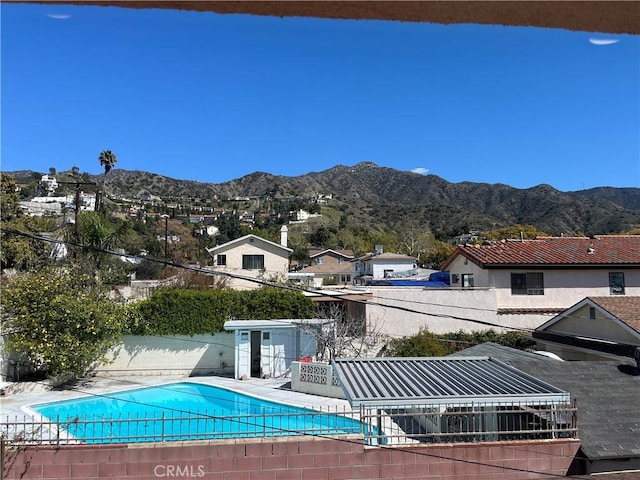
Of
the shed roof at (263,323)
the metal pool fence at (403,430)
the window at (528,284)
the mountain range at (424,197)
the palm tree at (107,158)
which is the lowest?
the metal pool fence at (403,430)

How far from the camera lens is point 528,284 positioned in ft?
78.9

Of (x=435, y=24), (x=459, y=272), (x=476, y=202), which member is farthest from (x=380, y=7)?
(x=476, y=202)

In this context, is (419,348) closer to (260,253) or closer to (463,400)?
(463,400)

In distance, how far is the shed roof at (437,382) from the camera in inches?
363

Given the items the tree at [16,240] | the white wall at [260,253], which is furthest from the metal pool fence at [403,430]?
the tree at [16,240]

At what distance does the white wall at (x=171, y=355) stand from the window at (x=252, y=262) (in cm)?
1185

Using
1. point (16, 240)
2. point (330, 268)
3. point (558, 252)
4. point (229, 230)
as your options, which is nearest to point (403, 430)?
point (558, 252)

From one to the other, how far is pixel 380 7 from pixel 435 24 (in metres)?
0.18

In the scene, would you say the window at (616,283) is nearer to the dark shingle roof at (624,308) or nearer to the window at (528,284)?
the window at (528,284)

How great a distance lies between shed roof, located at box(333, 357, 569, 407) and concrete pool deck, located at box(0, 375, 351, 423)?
3.40 meters

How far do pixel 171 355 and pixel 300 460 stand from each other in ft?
41.7

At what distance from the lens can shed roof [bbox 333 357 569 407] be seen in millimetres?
9219

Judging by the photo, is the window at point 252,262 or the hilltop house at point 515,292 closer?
the hilltop house at point 515,292

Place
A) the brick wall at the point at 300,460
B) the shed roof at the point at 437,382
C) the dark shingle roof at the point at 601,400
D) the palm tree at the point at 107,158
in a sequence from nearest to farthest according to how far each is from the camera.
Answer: the dark shingle roof at the point at 601,400 → the shed roof at the point at 437,382 → the brick wall at the point at 300,460 → the palm tree at the point at 107,158
